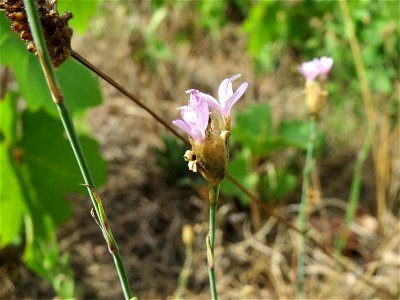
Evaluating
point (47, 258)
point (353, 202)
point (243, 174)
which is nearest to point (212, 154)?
point (47, 258)

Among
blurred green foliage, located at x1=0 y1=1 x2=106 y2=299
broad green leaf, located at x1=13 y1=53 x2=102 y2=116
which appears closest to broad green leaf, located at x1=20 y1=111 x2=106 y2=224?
blurred green foliage, located at x1=0 y1=1 x2=106 y2=299

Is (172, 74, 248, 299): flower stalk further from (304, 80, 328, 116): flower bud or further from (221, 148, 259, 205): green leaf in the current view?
(221, 148, 259, 205): green leaf

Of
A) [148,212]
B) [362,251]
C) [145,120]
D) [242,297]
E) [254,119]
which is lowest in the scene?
[242,297]

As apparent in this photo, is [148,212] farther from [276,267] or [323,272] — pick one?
[323,272]

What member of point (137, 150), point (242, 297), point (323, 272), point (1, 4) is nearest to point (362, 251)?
point (323, 272)

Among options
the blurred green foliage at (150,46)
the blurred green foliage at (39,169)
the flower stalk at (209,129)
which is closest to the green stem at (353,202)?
the blurred green foliage at (39,169)

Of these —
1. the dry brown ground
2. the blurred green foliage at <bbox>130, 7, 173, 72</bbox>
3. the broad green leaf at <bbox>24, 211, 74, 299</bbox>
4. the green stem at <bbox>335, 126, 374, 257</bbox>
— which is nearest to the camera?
the broad green leaf at <bbox>24, 211, 74, 299</bbox>
